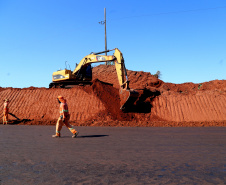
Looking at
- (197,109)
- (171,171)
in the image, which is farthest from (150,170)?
(197,109)

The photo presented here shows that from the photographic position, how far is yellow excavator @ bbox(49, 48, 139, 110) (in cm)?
2070

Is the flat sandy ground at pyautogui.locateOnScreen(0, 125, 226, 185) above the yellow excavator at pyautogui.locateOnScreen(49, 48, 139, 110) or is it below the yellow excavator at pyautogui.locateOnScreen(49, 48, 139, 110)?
below

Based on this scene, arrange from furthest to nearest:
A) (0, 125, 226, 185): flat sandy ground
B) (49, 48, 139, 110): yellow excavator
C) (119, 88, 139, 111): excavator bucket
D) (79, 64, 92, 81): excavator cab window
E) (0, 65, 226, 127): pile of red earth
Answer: (79, 64, 92, 81): excavator cab window < (0, 65, 226, 127): pile of red earth < (49, 48, 139, 110): yellow excavator < (119, 88, 139, 111): excavator bucket < (0, 125, 226, 185): flat sandy ground

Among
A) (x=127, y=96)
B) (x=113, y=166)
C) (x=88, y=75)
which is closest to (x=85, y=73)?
(x=88, y=75)

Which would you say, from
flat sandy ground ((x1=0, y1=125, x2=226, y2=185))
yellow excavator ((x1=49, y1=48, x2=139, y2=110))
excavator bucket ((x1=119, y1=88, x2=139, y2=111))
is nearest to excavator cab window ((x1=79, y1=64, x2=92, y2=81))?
yellow excavator ((x1=49, y1=48, x2=139, y2=110))

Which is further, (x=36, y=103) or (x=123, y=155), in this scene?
(x=36, y=103)

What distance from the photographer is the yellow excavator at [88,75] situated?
20.7 m

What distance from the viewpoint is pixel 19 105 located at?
27578mm

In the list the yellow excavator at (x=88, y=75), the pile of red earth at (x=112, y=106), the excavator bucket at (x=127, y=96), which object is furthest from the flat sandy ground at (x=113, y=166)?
the pile of red earth at (x=112, y=106)

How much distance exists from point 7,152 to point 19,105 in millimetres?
21702

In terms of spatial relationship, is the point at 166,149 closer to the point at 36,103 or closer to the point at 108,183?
the point at 108,183

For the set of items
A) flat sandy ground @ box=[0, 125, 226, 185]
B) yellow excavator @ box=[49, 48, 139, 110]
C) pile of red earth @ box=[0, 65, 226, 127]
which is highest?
yellow excavator @ box=[49, 48, 139, 110]

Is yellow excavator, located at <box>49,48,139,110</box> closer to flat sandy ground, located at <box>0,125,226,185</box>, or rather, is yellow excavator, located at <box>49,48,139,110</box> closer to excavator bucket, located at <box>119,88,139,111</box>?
excavator bucket, located at <box>119,88,139,111</box>

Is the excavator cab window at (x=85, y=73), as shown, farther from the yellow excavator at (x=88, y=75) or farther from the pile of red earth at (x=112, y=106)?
the pile of red earth at (x=112, y=106)
